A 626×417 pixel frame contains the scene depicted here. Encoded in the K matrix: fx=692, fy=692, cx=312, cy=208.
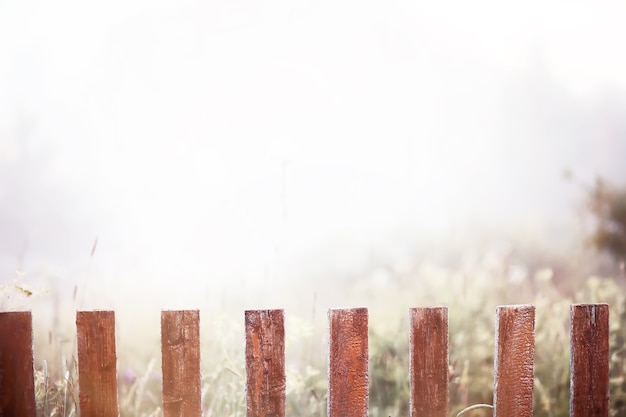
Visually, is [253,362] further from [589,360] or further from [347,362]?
[589,360]

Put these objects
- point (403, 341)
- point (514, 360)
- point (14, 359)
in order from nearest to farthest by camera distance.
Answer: point (14, 359) → point (514, 360) → point (403, 341)

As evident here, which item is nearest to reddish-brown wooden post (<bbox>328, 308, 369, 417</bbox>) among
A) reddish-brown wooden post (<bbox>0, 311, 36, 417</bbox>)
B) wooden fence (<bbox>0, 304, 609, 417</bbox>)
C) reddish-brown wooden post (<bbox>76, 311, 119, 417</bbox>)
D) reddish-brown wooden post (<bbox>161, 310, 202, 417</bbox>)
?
wooden fence (<bbox>0, 304, 609, 417</bbox>)

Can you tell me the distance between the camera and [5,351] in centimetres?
182

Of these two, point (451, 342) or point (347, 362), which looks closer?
point (347, 362)

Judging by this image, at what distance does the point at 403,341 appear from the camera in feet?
10.0

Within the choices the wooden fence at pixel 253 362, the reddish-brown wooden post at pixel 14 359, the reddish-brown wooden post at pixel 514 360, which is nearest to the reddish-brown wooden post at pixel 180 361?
Answer: the wooden fence at pixel 253 362

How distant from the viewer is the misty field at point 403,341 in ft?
9.40

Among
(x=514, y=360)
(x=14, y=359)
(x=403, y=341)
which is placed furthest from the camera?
(x=403, y=341)

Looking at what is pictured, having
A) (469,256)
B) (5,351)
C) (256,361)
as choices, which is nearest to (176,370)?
(256,361)

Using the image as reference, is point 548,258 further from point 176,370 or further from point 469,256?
point 176,370

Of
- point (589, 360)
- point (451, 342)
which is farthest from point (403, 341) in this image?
point (589, 360)

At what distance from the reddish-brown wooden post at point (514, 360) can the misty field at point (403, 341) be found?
815 mm

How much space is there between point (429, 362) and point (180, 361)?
676 millimetres

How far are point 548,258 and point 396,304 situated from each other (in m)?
0.91
